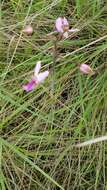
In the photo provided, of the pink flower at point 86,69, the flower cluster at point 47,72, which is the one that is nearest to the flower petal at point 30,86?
the flower cluster at point 47,72

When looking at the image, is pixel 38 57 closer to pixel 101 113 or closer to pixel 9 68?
pixel 9 68

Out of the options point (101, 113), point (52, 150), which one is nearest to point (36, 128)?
point (52, 150)

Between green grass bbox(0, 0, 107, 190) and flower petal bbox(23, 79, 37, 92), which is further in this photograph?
green grass bbox(0, 0, 107, 190)

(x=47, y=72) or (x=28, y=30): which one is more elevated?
(x=28, y=30)

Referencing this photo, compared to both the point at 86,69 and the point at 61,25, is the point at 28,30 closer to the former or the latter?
the point at 61,25

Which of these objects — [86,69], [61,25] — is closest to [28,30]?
[61,25]

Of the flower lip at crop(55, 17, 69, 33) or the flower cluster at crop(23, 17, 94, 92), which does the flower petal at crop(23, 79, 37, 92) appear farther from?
the flower lip at crop(55, 17, 69, 33)

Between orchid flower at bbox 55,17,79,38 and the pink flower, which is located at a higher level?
orchid flower at bbox 55,17,79,38

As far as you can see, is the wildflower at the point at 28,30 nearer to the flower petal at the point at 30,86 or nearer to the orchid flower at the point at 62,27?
the orchid flower at the point at 62,27

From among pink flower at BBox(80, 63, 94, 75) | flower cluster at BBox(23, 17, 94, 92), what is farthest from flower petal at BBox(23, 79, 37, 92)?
pink flower at BBox(80, 63, 94, 75)
